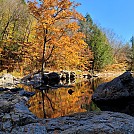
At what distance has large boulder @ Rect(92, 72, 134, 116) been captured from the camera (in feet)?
23.9

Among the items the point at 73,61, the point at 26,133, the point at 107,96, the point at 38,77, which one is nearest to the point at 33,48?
the point at 38,77

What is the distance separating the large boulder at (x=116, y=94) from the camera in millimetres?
7296

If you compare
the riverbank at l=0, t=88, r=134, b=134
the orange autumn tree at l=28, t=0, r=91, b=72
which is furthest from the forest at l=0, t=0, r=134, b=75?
the riverbank at l=0, t=88, r=134, b=134

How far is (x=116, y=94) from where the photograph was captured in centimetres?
754

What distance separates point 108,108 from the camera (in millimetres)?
6824

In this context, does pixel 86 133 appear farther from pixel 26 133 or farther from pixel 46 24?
pixel 46 24

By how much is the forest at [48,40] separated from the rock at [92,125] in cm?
1189

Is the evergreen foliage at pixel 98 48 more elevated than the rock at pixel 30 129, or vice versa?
the evergreen foliage at pixel 98 48

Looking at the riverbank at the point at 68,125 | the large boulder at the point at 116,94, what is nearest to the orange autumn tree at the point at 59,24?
the large boulder at the point at 116,94

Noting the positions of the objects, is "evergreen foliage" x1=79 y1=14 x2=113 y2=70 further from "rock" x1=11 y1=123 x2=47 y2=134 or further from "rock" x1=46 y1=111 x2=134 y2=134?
"rock" x1=11 y1=123 x2=47 y2=134

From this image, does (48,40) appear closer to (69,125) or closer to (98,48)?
(69,125)

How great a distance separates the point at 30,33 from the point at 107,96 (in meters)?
19.6

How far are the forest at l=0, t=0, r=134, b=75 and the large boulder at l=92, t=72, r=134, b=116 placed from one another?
8.19 metres

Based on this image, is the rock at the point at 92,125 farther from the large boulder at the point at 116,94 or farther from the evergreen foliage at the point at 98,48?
the evergreen foliage at the point at 98,48
